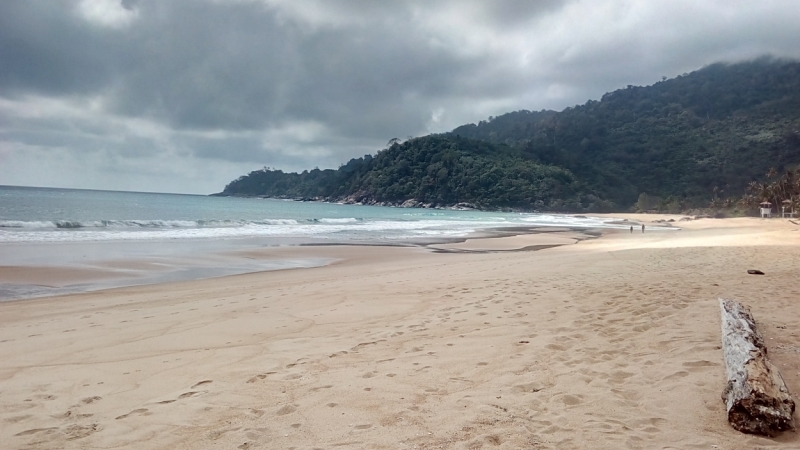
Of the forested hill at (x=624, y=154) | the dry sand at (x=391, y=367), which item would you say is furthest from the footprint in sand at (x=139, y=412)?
the forested hill at (x=624, y=154)

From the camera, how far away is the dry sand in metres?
3.10

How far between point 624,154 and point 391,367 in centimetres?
14418

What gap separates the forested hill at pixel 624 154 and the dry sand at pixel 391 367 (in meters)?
93.6

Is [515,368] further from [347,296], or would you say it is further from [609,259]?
[609,259]

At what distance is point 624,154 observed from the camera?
131125 millimetres

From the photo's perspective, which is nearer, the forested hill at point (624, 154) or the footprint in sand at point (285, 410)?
the footprint in sand at point (285, 410)

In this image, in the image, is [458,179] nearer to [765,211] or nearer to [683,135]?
[683,135]

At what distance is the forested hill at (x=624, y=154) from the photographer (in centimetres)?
10581

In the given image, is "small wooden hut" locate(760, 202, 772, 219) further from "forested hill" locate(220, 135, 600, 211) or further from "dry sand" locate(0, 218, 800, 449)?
"dry sand" locate(0, 218, 800, 449)

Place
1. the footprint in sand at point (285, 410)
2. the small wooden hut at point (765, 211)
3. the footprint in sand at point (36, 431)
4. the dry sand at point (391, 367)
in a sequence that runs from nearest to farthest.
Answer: the dry sand at point (391, 367)
the footprint in sand at point (36, 431)
the footprint in sand at point (285, 410)
the small wooden hut at point (765, 211)

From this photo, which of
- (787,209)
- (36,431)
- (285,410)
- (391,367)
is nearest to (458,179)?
(787,209)

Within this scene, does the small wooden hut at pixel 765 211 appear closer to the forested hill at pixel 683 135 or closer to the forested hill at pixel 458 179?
the forested hill at pixel 683 135

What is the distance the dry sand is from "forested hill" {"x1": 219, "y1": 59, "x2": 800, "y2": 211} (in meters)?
93.6

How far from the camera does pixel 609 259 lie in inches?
520
